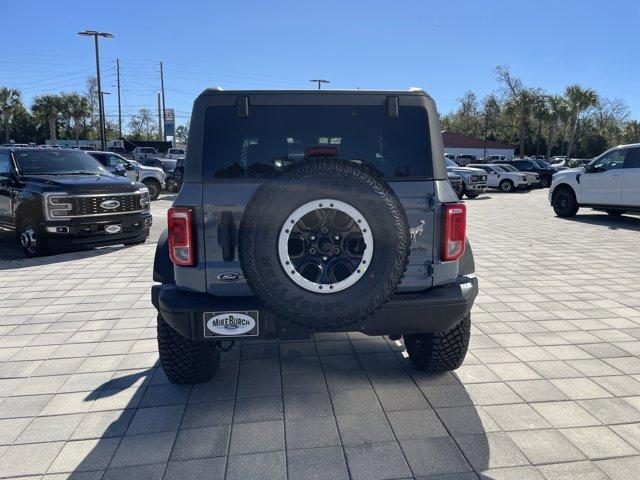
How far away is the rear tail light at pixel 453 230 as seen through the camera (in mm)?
2990

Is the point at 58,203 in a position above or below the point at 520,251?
above

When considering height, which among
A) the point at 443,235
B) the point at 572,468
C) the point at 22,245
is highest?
the point at 443,235

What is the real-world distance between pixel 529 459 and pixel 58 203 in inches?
296

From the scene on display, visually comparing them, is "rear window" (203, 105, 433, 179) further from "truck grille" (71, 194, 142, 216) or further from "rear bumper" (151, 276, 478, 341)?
"truck grille" (71, 194, 142, 216)

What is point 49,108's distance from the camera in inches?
2341

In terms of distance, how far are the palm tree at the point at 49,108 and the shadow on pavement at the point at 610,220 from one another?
202 feet

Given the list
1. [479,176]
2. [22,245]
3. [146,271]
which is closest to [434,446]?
[146,271]

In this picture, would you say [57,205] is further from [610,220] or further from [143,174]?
[610,220]

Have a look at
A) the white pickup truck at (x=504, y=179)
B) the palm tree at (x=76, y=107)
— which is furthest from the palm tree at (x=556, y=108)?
the palm tree at (x=76, y=107)

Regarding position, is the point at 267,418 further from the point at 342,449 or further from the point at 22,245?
the point at 22,245

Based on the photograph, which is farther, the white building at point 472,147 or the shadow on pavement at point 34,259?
the white building at point 472,147

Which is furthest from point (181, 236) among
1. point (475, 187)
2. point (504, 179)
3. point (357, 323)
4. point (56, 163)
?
point (504, 179)

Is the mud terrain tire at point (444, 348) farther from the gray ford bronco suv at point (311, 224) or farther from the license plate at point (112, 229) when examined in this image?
the license plate at point (112, 229)

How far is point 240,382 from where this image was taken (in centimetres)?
365
